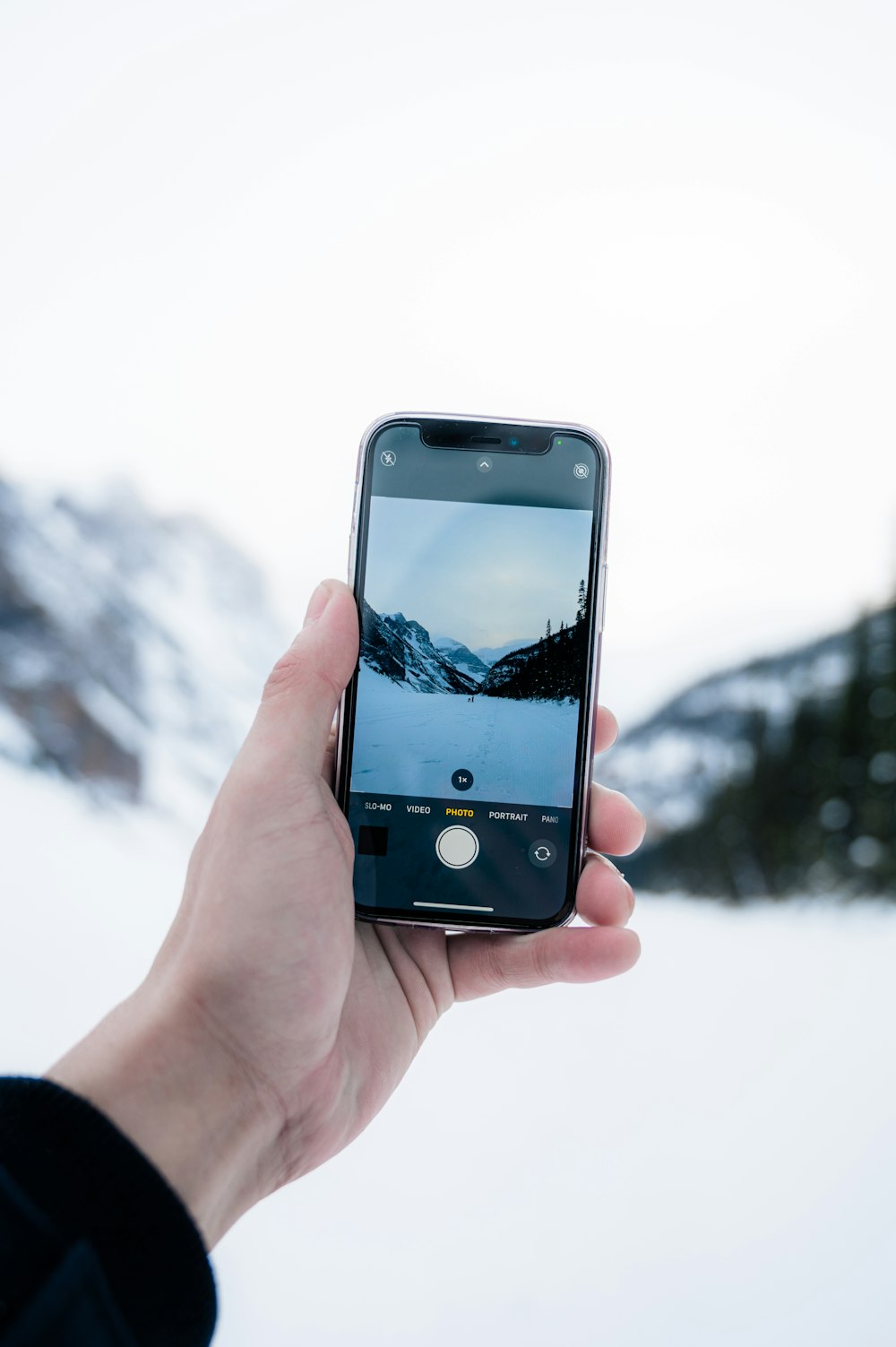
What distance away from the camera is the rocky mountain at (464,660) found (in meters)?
0.67

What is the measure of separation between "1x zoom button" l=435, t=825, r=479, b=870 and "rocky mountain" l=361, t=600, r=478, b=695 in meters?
0.11

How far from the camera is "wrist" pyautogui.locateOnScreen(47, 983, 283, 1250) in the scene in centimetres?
47

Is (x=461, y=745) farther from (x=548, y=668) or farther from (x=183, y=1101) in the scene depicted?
(x=183, y=1101)

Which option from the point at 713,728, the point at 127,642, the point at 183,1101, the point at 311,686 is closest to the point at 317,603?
the point at 311,686

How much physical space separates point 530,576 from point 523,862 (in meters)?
0.22

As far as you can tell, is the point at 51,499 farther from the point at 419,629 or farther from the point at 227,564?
the point at 419,629

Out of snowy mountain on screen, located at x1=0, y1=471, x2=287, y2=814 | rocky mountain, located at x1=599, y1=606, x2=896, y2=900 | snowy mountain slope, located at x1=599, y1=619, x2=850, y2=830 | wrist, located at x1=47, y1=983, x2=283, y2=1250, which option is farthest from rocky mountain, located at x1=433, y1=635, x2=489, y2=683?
snowy mountain slope, located at x1=599, y1=619, x2=850, y2=830

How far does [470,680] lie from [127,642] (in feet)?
5.45

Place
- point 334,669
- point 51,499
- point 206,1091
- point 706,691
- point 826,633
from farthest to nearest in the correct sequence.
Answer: point 706,691 < point 826,633 < point 51,499 < point 334,669 < point 206,1091

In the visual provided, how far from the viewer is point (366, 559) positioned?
26.8 inches

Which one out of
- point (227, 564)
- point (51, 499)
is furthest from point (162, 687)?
point (51, 499)

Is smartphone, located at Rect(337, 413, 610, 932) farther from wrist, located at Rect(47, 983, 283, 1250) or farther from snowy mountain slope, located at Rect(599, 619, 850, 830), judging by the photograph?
snowy mountain slope, located at Rect(599, 619, 850, 830)

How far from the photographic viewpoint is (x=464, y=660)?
0.67m

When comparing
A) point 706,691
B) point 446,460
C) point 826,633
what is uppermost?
point 446,460
